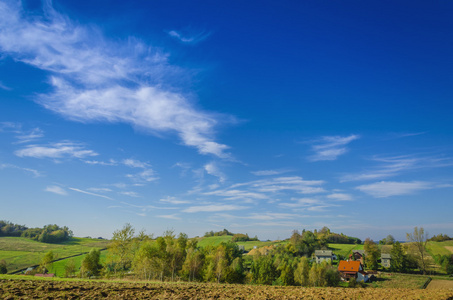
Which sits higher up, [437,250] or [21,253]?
[437,250]

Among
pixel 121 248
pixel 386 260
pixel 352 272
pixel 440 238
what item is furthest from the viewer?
pixel 440 238

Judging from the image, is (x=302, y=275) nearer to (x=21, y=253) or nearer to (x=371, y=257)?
(x=371, y=257)

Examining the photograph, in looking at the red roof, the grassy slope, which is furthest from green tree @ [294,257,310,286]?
the grassy slope

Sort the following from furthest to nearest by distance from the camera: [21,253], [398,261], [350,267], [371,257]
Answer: [21,253], [371,257], [398,261], [350,267]

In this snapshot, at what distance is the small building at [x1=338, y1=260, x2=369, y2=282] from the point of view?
97.0 metres

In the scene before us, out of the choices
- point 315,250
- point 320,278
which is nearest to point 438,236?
point 315,250

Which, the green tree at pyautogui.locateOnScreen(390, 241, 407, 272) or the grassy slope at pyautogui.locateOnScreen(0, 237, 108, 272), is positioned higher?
the green tree at pyautogui.locateOnScreen(390, 241, 407, 272)

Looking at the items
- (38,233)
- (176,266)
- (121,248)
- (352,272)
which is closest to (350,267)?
(352,272)

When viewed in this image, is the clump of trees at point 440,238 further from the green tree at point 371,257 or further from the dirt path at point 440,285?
the dirt path at point 440,285

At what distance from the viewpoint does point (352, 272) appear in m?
99.9

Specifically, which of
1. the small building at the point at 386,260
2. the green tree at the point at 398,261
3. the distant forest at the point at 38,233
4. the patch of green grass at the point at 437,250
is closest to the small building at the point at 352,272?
the green tree at the point at 398,261

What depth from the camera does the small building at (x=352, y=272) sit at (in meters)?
97.0

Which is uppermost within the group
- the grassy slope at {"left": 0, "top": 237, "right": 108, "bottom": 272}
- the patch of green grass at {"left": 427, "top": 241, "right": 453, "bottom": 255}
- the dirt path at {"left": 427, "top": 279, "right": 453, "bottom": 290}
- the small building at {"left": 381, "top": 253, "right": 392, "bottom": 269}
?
the patch of green grass at {"left": 427, "top": 241, "right": 453, "bottom": 255}

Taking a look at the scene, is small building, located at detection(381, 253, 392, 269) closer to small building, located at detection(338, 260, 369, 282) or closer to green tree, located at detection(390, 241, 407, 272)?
green tree, located at detection(390, 241, 407, 272)
